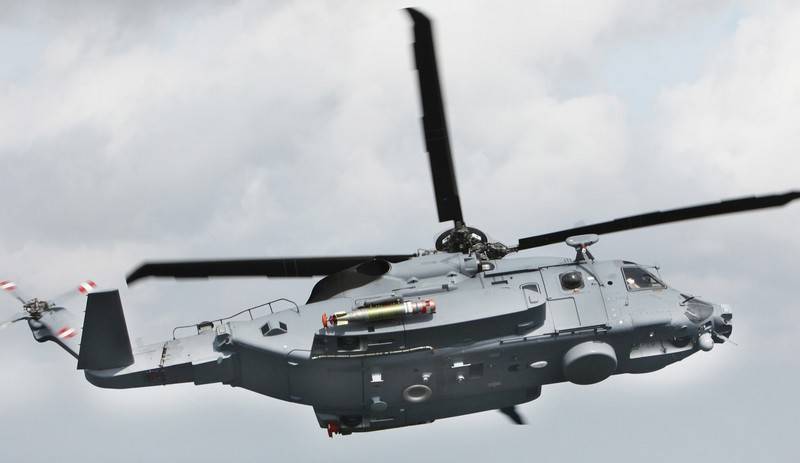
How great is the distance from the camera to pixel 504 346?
1286 inches

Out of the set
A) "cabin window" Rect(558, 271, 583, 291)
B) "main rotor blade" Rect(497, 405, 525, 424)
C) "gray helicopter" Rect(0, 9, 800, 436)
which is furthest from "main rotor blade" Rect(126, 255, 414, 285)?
"main rotor blade" Rect(497, 405, 525, 424)

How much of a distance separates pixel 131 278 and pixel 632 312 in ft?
51.6

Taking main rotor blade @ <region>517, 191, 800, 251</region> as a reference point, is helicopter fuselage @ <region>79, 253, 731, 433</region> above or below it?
below

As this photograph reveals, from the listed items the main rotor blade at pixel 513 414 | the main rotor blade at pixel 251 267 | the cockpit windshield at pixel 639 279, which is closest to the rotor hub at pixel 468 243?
the main rotor blade at pixel 251 267

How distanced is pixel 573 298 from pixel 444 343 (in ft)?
14.8

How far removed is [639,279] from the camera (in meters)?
34.9

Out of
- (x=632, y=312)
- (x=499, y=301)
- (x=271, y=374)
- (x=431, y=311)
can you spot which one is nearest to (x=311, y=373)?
(x=271, y=374)

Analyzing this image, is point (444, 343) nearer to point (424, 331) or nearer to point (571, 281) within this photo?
point (424, 331)

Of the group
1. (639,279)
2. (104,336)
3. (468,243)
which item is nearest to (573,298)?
(639,279)

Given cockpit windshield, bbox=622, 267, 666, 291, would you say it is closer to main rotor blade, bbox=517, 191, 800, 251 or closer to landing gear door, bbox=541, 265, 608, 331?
landing gear door, bbox=541, 265, 608, 331

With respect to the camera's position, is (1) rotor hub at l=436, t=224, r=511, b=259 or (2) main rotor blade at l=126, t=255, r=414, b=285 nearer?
(2) main rotor blade at l=126, t=255, r=414, b=285

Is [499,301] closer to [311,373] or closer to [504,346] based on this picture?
[504,346]

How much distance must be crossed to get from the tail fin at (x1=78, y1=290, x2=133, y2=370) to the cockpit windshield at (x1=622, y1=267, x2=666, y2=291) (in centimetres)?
1614

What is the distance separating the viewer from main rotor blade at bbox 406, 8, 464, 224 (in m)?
30.7
